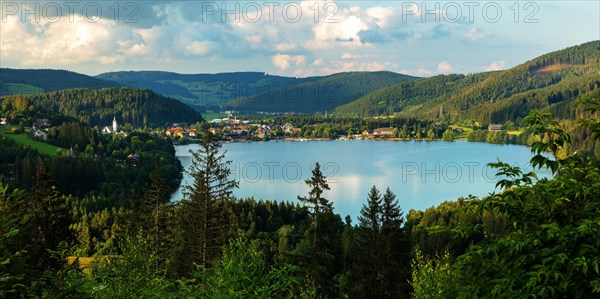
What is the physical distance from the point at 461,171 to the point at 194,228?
A: 68.1 meters

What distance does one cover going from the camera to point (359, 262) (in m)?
26.5

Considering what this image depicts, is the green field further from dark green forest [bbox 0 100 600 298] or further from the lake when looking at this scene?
the lake

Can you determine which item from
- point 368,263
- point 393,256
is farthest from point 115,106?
point 393,256

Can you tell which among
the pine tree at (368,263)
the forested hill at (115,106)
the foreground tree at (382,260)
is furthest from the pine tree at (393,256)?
the forested hill at (115,106)

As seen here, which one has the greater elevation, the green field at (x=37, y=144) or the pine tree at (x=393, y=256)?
the green field at (x=37, y=144)

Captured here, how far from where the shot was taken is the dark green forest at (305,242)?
4.69 metres

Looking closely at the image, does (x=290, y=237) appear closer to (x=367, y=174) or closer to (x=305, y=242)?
(x=305, y=242)

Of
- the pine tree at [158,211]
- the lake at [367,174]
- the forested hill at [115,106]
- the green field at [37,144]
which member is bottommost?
the lake at [367,174]

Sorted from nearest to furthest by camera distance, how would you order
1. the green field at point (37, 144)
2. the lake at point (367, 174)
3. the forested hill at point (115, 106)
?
the lake at point (367, 174) < the green field at point (37, 144) < the forested hill at point (115, 106)

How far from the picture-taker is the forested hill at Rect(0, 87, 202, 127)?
6698 inches

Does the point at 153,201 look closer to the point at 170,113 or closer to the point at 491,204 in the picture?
the point at 491,204

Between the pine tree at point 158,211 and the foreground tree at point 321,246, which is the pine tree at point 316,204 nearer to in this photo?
the foreground tree at point 321,246

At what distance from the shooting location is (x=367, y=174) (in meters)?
82.6

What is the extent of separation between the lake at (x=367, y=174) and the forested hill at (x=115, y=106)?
59273 millimetres
